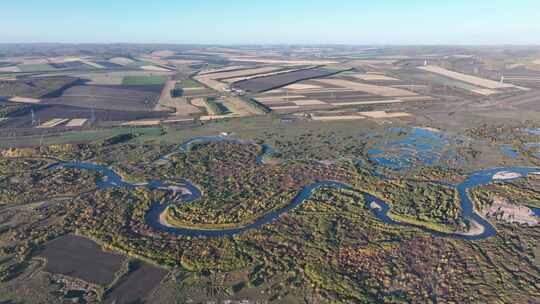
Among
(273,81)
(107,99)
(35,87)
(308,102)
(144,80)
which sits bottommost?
(308,102)

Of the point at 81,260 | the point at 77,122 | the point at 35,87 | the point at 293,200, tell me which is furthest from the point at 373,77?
the point at 81,260

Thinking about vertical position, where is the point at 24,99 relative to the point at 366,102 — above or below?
above

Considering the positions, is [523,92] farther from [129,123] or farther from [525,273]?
[129,123]

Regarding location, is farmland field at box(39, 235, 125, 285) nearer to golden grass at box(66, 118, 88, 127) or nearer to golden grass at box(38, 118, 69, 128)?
golden grass at box(66, 118, 88, 127)

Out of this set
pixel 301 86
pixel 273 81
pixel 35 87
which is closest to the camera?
pixel 35 87

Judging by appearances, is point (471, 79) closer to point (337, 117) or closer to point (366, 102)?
point (366, 102)

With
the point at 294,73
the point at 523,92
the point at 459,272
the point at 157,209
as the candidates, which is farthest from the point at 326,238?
the point at 294,73

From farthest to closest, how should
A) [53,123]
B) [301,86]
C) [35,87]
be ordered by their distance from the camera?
[301,86] → [35,87] → [53,123]
